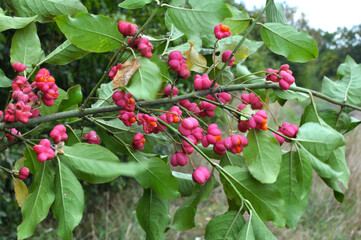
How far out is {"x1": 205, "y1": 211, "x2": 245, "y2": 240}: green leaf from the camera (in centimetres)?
61

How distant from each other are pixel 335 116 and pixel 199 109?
→ 0.29 meters

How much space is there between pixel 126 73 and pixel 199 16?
17 centimetres

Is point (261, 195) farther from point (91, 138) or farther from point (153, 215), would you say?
point (91, 138)

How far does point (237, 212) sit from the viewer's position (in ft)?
2.06

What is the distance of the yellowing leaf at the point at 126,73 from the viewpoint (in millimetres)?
538

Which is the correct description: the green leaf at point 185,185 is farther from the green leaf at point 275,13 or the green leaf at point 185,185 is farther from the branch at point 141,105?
the green leaf at point 275,13

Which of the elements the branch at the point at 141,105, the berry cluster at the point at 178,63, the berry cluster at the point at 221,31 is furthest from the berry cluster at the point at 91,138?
the berry cluster at the point at 221,31

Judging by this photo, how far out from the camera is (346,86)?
737mm

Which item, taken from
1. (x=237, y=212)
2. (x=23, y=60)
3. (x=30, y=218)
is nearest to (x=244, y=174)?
(x=237, y=212)

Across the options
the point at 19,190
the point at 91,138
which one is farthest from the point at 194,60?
the point at 19,190

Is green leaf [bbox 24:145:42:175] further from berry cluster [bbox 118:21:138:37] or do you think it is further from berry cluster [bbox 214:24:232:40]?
berry cluster [bbox 214:24:232:40]

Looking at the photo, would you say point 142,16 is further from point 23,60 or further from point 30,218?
point 30,218

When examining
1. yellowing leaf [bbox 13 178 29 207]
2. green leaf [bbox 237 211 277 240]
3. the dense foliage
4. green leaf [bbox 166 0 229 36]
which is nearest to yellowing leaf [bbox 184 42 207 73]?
the dense foliage

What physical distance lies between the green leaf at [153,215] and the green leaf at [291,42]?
401mm
